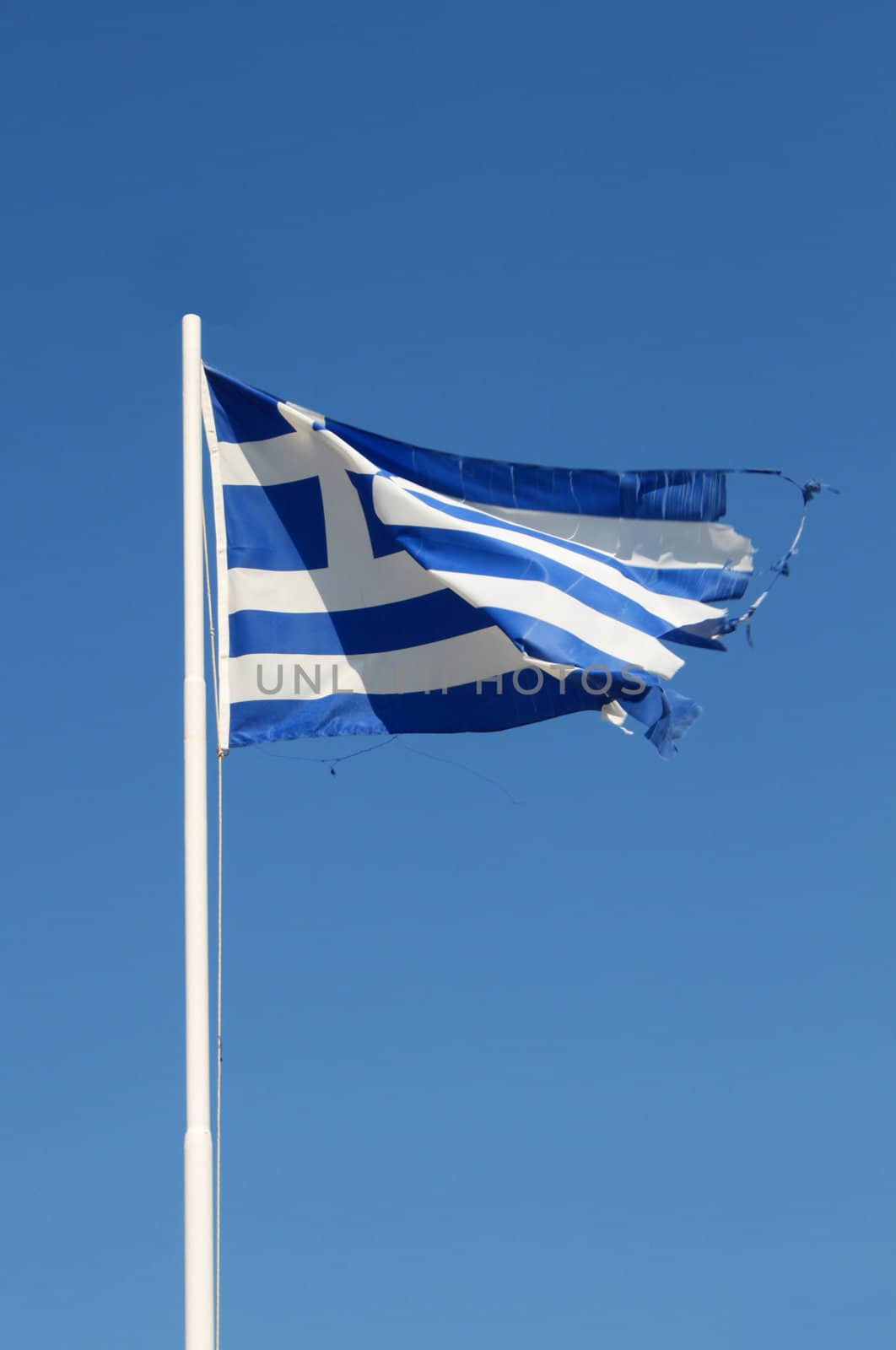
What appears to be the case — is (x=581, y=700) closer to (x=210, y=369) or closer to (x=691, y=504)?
(x=691, y=504)

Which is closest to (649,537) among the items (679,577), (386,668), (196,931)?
(679,577)

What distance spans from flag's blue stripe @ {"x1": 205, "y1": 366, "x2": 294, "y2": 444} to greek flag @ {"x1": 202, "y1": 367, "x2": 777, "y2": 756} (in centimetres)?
1

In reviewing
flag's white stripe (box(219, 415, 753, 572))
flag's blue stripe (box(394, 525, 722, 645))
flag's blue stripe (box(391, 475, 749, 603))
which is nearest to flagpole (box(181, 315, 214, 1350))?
flag's blue stripe (box(394, 525, 722, 645))

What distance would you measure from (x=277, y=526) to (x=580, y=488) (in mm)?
2561

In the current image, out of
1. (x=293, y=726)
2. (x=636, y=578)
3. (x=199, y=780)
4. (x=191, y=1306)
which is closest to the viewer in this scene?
(x=191, y=1306)

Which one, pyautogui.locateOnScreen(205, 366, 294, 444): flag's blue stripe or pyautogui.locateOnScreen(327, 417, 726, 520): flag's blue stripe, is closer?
pyautogui.locateOnScreen(205, 366, 294, 444): flag's blue stripe

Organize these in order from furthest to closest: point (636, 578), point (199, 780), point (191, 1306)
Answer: point (636, 578)
point (199, 780)
point (191, 1306)

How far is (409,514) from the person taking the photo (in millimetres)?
13891

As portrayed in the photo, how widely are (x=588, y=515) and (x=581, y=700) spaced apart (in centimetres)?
177

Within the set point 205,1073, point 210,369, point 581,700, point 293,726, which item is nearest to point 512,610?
point 581,700

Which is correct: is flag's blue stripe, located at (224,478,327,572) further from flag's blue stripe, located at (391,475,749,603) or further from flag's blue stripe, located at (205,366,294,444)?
flag's blue stripe, located at (391,475,749,603)

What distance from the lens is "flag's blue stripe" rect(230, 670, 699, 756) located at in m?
13.4

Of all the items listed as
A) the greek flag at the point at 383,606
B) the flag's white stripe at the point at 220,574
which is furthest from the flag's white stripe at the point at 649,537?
the flag's white stripe at the point at 220,574

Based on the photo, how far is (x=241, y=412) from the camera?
45.5 feet
